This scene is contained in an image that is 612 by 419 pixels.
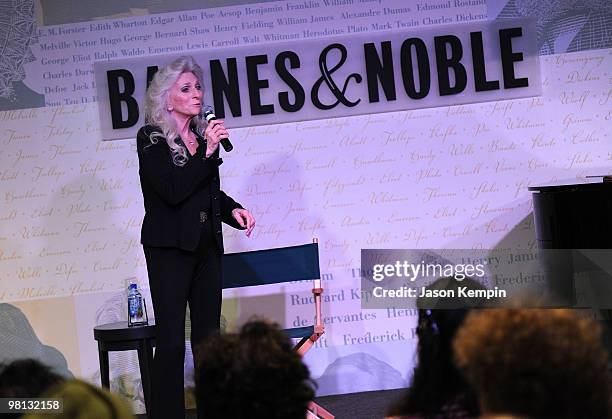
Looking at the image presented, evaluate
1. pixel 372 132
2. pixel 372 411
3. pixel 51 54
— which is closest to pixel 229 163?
pixel 372 132

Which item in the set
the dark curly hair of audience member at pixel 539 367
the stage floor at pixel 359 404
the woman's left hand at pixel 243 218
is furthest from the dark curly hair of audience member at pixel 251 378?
the stage floor at pixel 359 404

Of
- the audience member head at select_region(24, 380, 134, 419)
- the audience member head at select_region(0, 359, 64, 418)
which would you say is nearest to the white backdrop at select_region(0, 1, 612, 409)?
the audience member head at select_region(0, 359, 64, 418)

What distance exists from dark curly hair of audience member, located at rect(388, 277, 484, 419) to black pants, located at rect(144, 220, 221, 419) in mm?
1708

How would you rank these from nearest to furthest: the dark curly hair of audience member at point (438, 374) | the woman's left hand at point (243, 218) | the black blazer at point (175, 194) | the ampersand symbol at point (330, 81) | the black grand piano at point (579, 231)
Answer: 1. the dark curly hair of audience member at point (438, 374)
2. the black blazer at point (175, 194)
3. the woman's left hand at point (243, 218)
4. the black grand piano at point (579, 231)
5. the ampersand symbol at point (330, 81)

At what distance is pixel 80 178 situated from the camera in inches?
217

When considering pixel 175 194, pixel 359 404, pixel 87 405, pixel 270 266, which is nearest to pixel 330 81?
pixel 270 266

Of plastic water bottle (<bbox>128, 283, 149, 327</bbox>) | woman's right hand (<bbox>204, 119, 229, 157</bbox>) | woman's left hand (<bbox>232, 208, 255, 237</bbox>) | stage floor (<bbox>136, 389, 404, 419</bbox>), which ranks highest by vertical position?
woman's right hand (<bbox>204, 119, 229, 157</bbox>)

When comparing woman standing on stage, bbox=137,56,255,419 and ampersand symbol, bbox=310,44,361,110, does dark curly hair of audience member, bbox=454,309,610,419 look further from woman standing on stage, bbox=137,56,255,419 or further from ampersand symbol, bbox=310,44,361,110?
ampersand symbol, bbox=310,44,361,110

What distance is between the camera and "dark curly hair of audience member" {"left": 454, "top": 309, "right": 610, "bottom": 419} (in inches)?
52.6

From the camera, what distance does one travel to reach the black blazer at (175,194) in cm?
375

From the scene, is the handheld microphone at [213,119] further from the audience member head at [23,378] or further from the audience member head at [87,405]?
the audience member head at [87,405]

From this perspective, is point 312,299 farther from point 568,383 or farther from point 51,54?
point 568,383

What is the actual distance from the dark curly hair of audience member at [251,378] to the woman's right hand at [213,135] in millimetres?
2143

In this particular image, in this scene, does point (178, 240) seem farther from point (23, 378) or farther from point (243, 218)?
point (23, 378)
